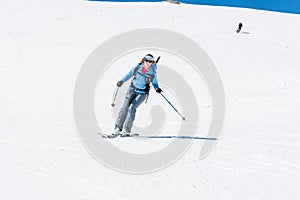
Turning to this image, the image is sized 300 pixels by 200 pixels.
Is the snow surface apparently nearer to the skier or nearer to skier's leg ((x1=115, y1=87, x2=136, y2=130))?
skier's leg ((x1=115, y1=87, x2=136, y2=130))

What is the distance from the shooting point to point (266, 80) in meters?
17.4

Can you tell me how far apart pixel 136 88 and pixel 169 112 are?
11.8 feet

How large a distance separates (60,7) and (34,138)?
3204 centimetres

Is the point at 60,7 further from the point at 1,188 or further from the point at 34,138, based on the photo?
the point at 1,188

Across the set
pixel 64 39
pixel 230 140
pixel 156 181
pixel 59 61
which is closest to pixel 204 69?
pixel 59 61

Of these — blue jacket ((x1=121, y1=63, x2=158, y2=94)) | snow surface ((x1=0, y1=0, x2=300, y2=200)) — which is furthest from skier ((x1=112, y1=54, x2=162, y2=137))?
snow surface ((x1=0, y1=0, x2=300, y2=200))

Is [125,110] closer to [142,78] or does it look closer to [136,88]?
[136,88]

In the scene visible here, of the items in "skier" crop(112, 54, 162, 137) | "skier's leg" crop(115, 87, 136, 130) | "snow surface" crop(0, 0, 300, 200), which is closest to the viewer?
"snow surface" crop(0, 0, 300, 200)

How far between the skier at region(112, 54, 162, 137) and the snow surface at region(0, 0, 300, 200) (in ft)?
3.68

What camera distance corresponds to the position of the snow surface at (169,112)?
4664 mm

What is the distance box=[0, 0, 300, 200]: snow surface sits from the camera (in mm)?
4664

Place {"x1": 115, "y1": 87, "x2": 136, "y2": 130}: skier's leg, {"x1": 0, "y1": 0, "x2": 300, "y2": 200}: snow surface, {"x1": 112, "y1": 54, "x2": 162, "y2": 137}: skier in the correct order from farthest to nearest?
{"x1": 115, "y1": 87, "x2": 136, "y2": 130}: skier's leg, {"x1": 112, "y1": 54, "x2": 162, "y2": 137}: skier, {"x1": 0, "y1": 0, "x2": 300, "y2": 200}: snow surface

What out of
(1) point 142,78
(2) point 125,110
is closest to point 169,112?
(2) point 125,110

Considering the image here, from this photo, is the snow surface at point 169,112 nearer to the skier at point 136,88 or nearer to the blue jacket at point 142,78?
the skier at point 136,88
